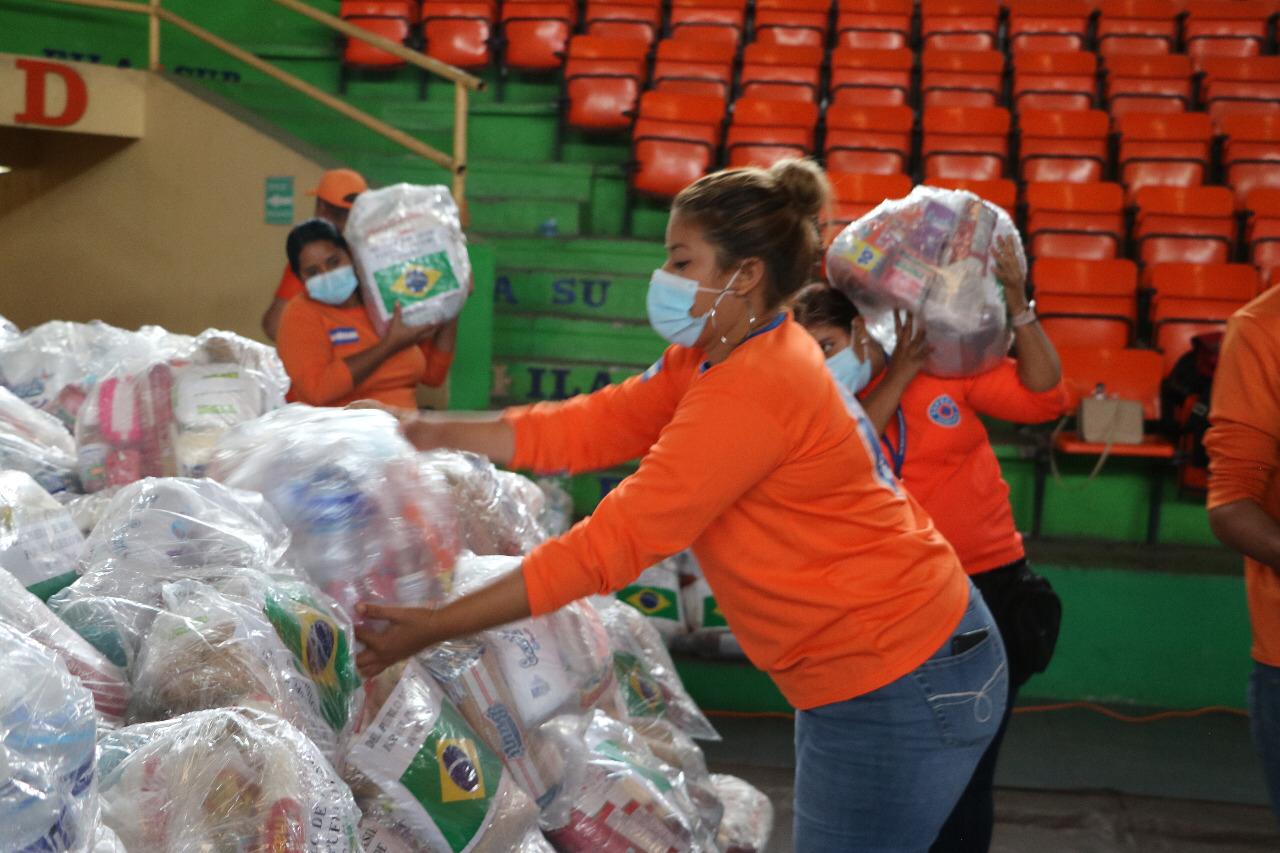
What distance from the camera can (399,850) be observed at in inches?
57.5

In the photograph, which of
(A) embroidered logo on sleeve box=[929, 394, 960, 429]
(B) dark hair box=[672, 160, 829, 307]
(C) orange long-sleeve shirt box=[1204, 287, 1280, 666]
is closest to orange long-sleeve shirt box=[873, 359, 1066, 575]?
(A) embroidered logo on sleeve box=[929, 394, 960, 429]

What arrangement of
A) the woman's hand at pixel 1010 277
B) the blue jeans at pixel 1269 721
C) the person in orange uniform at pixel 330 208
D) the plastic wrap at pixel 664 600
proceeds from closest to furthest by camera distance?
the blue jeans at pixel 1269 721 → the woman's hand at pixel 1010 277 → the person in orange uniform at pixel 330 208 → the plastic wrap at pixel 664 600

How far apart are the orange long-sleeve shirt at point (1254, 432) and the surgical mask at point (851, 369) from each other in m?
0.65

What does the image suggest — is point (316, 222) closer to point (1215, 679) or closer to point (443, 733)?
point (443, 733)

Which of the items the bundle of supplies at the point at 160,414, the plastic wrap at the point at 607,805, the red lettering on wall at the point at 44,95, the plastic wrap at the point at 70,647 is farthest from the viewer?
the red lettering on wall at the point at 44,95

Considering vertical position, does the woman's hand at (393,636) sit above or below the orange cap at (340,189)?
below

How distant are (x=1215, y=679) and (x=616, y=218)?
3292 millimetres

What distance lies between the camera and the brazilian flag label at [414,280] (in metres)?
3.07

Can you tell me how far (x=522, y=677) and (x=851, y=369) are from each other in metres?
0.88

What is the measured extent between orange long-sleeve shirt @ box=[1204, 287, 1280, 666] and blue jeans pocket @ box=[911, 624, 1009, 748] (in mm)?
364

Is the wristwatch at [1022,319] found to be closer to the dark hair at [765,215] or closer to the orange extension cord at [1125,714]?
the dark hair at [765,215]

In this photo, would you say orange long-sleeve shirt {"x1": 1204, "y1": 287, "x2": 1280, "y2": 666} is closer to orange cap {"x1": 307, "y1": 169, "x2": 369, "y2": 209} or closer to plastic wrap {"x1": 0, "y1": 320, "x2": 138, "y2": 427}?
plastic wrap {"x1": 0, "y1": 320, "x2": 138, "y2": 427}

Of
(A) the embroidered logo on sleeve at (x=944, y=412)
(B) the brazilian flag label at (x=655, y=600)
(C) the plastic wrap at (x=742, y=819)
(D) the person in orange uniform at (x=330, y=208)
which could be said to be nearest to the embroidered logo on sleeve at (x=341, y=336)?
(D) the person in orange uniform at (x=330, y=208)

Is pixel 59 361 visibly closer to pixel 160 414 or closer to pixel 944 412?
pixel 160 414
